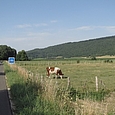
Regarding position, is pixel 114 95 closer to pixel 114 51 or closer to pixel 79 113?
pixel 79 113

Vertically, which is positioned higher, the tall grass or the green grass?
the tall grass

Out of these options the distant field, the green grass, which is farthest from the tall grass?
the green grass

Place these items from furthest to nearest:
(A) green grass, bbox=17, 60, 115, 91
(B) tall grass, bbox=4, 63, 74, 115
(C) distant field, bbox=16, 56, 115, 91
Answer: (A) green grass, bbox=17, 60, 115, 91 < (C) distant field, bbox=16, 56, 115, 91 < (B) tall grass, bbox=4, 63, 74, 115

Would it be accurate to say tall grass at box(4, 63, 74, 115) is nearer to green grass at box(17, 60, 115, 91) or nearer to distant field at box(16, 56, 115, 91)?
distant field at box(16, 56, 115, 91)

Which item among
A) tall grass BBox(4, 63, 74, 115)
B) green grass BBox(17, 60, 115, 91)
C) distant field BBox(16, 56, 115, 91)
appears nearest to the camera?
tall grass BBox(4, 63, 74, 115)

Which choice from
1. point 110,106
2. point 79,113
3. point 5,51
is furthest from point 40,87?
point 5,51

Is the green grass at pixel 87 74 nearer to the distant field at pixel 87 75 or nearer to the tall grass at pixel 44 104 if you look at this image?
the distant field at pixel 87 75

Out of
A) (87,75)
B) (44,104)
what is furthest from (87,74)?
(44,104)

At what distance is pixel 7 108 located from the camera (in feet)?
41.2

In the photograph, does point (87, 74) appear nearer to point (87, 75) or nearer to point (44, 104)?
point (87, 75)

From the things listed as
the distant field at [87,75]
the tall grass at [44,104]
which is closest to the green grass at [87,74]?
the distant field at [87,75]

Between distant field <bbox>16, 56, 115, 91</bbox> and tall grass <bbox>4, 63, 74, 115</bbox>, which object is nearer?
tall grass <bbox>4, 63, 74, 115</bbox>

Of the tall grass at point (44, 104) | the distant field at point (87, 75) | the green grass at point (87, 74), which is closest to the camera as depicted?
the tall grass at point (44, 104)

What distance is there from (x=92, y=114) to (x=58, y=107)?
109 inches
